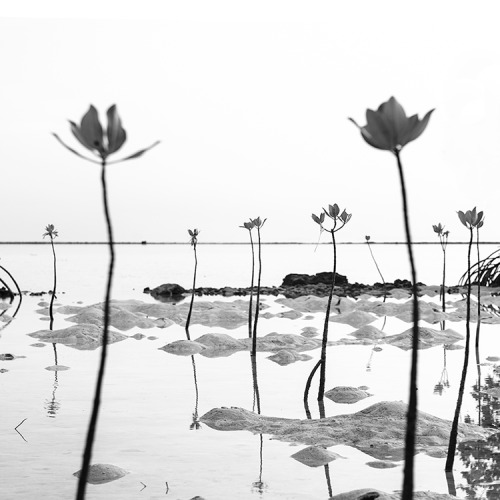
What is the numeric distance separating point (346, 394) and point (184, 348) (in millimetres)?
4639

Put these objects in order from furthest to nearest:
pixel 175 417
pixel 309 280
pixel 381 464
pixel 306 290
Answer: pixel 309 280 → pixel 306 290 → pixel 175 417 → pixel 381 464

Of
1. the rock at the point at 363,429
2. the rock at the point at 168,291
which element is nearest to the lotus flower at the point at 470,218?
the rock at the point at 363,429

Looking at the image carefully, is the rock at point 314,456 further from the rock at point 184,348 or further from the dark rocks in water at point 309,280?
the dark rocks in water at point 309,280

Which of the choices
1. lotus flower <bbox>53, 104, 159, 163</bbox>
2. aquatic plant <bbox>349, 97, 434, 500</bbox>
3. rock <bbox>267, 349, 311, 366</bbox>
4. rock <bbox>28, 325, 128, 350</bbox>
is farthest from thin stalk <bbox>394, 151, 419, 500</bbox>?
rock <bbox>28, 325, 128, 350</bbox>

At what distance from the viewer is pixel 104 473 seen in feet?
20.9

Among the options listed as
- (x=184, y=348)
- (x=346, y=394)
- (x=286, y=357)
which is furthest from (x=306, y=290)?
(x=346, y=394)

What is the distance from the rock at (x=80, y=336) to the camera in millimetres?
14695

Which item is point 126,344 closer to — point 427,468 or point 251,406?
point 251,406

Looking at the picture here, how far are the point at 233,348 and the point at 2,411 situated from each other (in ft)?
20.0

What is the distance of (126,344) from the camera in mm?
14914

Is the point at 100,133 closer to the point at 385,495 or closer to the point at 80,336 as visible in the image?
the point at 385,495

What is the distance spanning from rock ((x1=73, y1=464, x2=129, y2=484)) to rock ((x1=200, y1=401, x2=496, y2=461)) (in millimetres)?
1794

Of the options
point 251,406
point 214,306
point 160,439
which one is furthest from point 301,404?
point 214,306

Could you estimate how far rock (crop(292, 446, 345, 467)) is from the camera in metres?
6.78
